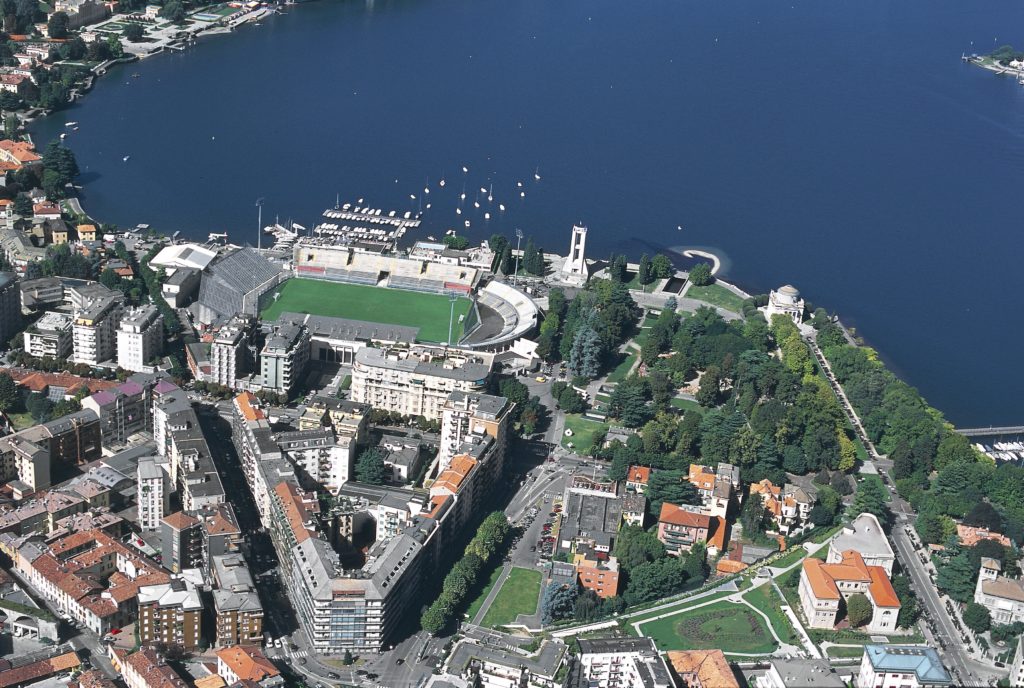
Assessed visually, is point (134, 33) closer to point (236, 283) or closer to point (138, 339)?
point (236, 283)

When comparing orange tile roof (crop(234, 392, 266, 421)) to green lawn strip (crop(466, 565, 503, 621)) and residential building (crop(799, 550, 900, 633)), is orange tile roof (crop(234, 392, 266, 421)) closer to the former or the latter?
green lawn strip (crop(466, 565, 503, 621))

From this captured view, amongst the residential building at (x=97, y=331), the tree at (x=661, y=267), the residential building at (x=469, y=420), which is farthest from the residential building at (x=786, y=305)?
the residential building at (x=97, y=331)

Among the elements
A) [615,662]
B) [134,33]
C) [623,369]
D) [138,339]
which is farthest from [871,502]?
[134,33]

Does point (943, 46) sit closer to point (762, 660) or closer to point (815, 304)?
point (815, 304)

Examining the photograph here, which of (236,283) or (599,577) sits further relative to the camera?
(236,283)

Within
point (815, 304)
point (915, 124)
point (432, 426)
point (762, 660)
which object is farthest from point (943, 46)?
point (762, 660)

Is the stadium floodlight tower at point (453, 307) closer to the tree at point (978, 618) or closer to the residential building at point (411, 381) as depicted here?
the residential building at point (411, 381)

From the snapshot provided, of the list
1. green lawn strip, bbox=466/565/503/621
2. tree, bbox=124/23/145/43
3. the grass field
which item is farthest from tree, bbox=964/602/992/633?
tree, bbox=124/23/145/43
